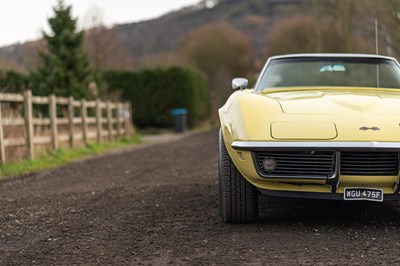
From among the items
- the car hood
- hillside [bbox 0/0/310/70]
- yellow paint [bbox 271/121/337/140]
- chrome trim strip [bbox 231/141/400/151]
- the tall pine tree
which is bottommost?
chrome trim strip [bbox 231/141/400/151]

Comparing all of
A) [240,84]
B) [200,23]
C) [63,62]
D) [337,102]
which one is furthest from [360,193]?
[200,23]

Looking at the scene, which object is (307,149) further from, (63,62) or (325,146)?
(63,62)

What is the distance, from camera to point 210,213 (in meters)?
4.41

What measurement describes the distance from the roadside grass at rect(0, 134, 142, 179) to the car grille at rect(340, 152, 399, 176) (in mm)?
5894

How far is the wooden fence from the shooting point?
31.8 feet

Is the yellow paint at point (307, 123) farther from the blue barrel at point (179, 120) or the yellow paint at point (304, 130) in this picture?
the blue barrel at point (179, 120)

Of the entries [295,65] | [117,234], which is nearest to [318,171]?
[117,234]

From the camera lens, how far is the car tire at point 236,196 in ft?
12.5

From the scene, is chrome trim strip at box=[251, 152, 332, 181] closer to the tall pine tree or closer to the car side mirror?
the car side mirror

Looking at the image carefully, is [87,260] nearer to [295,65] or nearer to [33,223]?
[33,223]

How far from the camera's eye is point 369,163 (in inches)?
139

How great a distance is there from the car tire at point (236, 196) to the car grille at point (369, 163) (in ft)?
2.18

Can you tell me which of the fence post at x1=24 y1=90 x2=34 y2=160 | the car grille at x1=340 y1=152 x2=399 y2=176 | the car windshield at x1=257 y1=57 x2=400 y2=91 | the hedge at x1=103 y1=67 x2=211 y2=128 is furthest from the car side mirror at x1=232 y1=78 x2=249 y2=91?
the hedge at x1=103 y1=67 x2=211 y2=128

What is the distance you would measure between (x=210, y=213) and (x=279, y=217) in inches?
22.6
